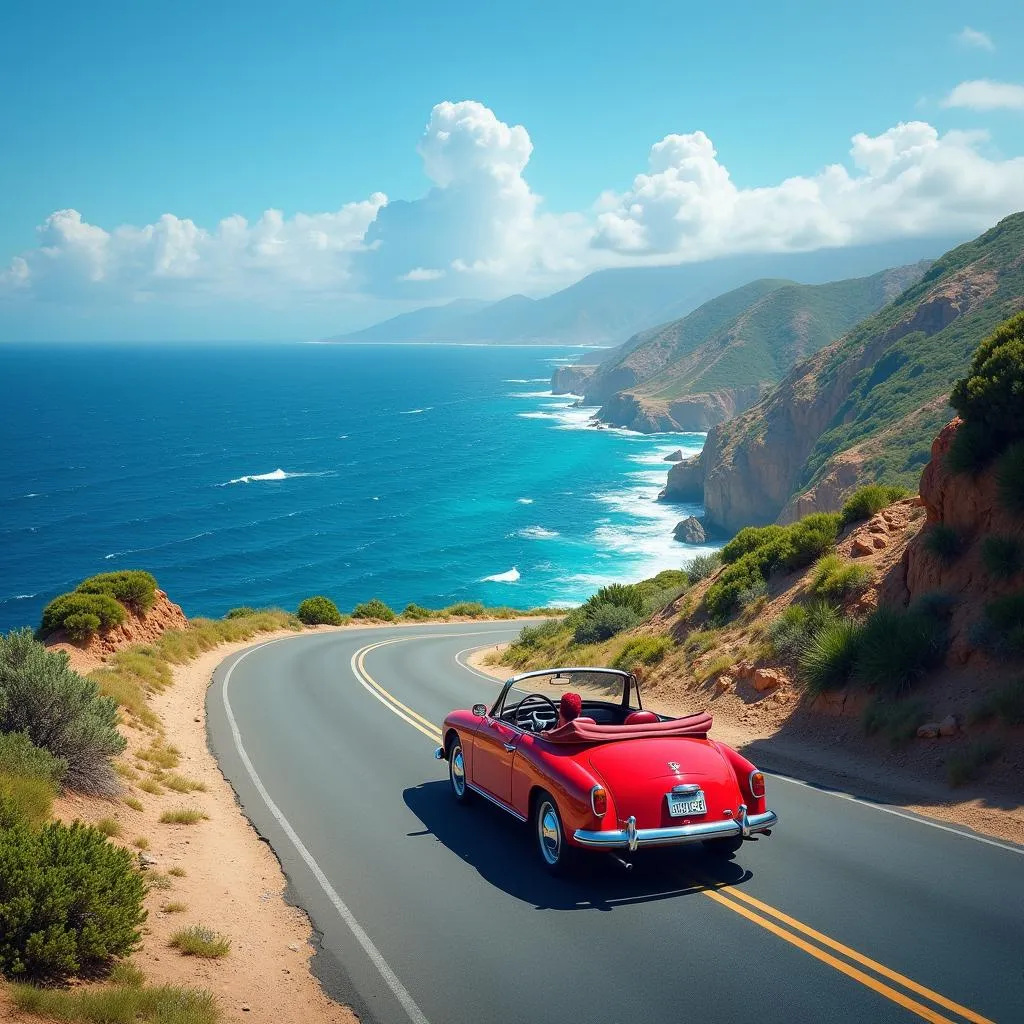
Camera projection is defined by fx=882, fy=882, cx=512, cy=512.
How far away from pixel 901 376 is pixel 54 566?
6581 centimetres

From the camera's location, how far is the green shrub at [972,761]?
10195mm

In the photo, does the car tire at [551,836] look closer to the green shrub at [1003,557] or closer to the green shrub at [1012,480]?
the green shrub at [1003,557]

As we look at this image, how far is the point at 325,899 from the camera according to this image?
772 cm

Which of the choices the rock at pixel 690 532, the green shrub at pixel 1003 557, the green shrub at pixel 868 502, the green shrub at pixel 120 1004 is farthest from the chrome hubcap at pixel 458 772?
the rock at pixel 690 532

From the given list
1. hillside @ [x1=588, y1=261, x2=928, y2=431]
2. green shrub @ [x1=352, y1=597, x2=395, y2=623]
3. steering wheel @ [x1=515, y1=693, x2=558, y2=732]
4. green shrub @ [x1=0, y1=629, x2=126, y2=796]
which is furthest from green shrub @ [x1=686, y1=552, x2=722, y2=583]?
hillside @ [x1=588, y1=261, x2=928, y2=431]

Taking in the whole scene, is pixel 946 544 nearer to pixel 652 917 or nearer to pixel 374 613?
pixel 652 917

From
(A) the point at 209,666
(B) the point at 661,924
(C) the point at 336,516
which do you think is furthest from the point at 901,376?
(B) the point at 661,924

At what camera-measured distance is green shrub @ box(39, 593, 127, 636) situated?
72.0ft

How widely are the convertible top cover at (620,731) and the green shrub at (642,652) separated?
10.9 metres

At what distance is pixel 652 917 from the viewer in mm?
6840

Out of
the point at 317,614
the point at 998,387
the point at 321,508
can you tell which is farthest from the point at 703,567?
the point at 321,508

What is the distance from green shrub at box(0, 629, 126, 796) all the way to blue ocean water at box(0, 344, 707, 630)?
1820 inches

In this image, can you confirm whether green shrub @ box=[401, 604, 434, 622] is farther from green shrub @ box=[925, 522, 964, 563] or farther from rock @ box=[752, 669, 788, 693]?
green shrub @ box=[925, 522, 964, 563]

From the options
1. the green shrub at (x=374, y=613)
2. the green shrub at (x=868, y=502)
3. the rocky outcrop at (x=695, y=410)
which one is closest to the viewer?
the green shrub at (x=868, y=502)
